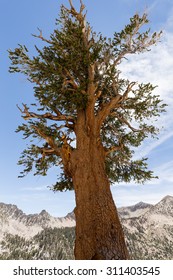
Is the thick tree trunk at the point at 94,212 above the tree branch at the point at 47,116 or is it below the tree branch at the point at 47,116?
below

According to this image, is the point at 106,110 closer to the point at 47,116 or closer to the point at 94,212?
the point at 47,116

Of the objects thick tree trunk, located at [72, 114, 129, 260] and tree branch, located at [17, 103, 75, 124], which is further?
tree branch, located at [17, 103, 75, 124]

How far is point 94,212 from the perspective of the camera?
297 inches

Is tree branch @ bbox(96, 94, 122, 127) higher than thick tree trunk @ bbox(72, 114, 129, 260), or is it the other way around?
tree branch @ bbox(96, 94, 122, 127)

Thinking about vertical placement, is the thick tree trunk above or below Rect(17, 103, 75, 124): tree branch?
below

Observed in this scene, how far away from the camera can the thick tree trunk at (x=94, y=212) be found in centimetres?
684

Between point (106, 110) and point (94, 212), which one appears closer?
point (94, 212)

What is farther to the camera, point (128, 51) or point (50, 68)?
point (128, 51)

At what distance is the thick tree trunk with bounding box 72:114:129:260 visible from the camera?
6840 mm

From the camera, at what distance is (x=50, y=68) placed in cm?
1067

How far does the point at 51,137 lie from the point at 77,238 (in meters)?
4.85

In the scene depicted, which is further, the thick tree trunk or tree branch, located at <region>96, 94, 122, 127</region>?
tree branch, located at <region>96, 94, 122, 127</region>
